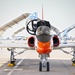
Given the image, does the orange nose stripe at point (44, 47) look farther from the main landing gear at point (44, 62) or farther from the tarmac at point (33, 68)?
the tarmac at point (33, 68)

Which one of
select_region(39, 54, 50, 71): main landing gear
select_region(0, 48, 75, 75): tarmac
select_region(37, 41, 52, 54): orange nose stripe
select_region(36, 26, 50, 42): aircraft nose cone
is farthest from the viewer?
select_region(39, 54, 50, 71): main landing gear

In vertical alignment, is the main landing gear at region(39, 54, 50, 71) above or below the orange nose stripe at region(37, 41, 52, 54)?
below

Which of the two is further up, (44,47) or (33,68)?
(44,47)

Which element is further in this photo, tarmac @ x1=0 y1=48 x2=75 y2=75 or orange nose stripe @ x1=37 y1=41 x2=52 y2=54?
tarmac @ x1=0 y1=48 x2=75 y2=75

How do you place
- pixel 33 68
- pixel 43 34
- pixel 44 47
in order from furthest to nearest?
pixel 33 68
pixel 44 47
pixel 43 34

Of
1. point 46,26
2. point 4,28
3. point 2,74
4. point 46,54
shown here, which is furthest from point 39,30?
point 4,28

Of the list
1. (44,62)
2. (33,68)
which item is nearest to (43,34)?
(44,62)

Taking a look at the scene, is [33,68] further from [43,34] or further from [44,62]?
[43,34]

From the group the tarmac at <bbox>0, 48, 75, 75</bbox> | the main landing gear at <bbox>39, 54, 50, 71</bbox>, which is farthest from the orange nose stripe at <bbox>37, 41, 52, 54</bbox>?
the tarmac at <bbox>0, 48, 75, 75</bbox>

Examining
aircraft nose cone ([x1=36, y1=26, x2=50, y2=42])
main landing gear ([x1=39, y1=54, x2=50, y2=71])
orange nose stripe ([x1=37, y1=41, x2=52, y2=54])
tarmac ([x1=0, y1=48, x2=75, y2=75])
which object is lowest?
tarmac ([x1=0, y1=48, x2=75, y2=75])

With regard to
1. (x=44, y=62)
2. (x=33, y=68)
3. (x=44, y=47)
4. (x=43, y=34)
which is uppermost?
(x=43, y=34)

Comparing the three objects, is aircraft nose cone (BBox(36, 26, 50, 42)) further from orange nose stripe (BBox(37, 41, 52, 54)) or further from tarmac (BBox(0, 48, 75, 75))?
tarmac (BBox(0, 48, 75, 75))

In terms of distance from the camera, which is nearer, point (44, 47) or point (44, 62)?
point (44, 47)

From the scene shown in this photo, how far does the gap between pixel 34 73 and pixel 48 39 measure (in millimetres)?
1952
